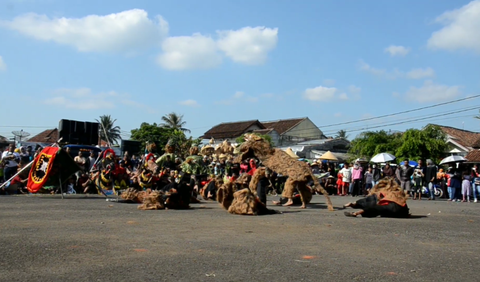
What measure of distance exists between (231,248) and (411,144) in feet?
102

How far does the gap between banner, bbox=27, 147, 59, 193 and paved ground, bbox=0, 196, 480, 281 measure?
5487 mm

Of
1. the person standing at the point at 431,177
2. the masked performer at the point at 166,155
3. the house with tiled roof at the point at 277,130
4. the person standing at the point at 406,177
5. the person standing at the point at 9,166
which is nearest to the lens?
the masked performer at the point at 166,155

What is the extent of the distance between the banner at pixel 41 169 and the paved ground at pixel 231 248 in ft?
18.0

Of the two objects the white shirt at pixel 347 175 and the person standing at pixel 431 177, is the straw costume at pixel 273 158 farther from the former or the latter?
the white shirt at pixel 347 175

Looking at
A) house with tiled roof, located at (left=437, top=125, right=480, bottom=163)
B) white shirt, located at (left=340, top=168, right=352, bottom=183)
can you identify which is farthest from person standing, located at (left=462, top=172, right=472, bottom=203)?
house with tiled roof, located at (left=437, top=125, right=480, bottom=163)

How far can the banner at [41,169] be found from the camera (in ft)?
53.5

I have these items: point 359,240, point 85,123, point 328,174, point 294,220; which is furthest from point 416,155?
point 359,240

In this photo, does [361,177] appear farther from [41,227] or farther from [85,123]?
[41,227]

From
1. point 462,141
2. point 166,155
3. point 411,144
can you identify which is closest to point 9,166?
point 166,155

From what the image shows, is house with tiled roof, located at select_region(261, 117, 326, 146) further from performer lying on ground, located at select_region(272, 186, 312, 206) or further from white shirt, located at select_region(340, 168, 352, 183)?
performer lying on ground, located at select_region(272, 186, 312, 206)

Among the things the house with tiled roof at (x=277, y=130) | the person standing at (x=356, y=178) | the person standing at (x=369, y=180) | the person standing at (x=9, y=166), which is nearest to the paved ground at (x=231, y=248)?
the person standing at (x=9, y=166)

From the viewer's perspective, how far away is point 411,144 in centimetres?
3547

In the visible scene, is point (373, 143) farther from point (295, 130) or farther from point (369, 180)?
point (295, 130)

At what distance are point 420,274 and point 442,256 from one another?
1.32 m
